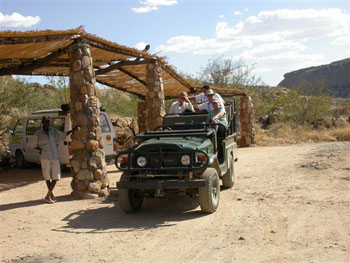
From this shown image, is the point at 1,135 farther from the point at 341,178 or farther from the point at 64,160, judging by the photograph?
the point at 341,178

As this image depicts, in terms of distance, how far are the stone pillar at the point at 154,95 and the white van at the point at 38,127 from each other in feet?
4.14

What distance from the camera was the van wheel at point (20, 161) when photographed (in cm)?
Answer: 1370

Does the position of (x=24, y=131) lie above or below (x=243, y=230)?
above

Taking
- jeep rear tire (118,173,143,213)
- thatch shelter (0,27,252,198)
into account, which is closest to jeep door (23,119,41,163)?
thatch shelter (0,27,252,198)

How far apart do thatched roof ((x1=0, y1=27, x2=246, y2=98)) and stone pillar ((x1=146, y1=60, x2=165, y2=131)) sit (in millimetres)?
301

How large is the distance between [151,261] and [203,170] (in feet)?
7.78

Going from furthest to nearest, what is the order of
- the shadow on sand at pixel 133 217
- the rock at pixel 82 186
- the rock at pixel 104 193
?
the rock at pixel 104 193
the rock at pixel 82 186
the shadow on sand at pixel 133 217

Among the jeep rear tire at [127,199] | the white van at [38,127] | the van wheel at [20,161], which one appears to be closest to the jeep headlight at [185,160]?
the jeep rear tire at [127,199]

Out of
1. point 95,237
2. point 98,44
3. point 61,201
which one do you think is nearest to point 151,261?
point 95,237

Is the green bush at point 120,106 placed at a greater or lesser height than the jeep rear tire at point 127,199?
greater

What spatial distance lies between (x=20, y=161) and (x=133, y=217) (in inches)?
320

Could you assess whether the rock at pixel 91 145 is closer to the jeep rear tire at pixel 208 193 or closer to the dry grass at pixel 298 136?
the jeep rear tire at pixel 208 193

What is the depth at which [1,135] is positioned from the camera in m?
16.7

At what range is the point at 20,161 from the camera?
45.2ft
